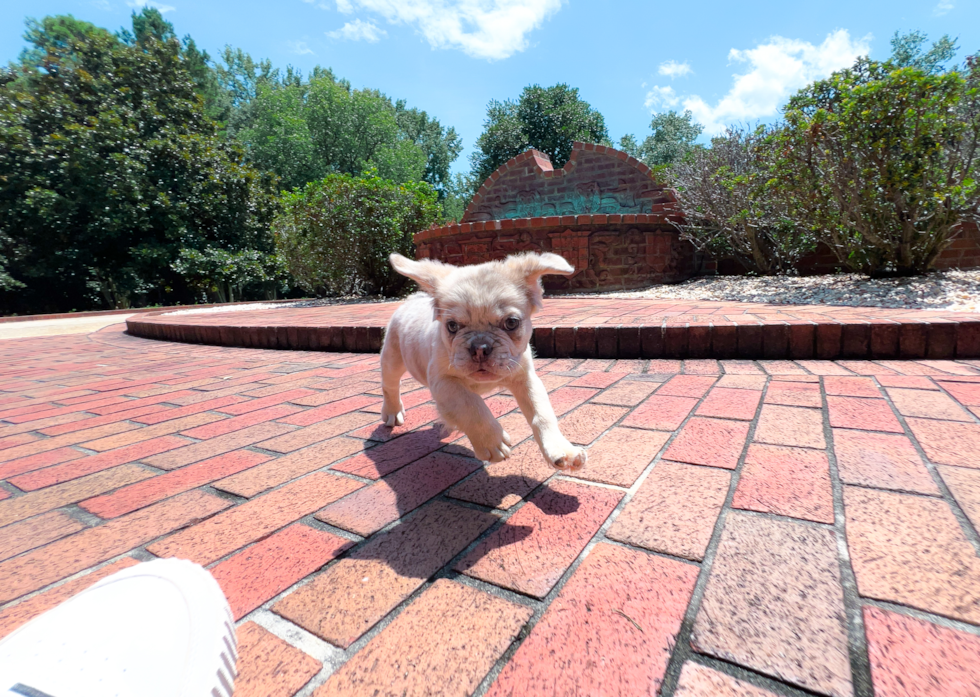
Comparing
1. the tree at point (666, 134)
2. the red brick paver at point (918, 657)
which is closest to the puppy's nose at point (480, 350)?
the red brick paver at point (918, 657)

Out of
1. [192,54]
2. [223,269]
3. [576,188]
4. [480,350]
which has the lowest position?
[480,350]

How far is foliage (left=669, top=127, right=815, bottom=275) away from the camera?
26.7ft

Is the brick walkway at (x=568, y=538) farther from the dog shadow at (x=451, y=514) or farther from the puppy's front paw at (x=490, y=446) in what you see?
the puppy's front paw at (x=490, y=446)

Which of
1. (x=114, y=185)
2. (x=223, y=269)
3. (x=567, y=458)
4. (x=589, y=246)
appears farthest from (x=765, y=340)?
(x=114, y=185)

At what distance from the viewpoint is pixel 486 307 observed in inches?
79.0

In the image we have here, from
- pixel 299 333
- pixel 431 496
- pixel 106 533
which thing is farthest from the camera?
pixel 299 333

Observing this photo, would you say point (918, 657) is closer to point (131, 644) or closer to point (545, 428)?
point (545, 428)

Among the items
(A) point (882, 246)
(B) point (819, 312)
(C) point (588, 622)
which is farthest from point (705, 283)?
(C) point (588, 622)

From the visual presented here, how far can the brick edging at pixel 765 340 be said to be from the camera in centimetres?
339

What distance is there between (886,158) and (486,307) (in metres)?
6.64

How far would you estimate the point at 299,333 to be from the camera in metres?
5.72

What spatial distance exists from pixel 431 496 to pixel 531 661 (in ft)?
2.86

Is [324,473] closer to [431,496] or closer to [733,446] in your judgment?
[431,496]

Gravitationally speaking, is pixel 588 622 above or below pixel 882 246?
below
